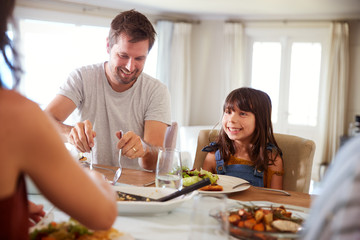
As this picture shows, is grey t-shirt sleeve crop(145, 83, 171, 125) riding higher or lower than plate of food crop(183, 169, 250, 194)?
higher

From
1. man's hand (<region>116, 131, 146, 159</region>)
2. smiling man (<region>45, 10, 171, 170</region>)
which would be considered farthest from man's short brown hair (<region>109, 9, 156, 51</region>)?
man's hand (<region>116, 131, 146, 159</region>)

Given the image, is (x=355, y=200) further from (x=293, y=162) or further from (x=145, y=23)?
(x=145, y=23)

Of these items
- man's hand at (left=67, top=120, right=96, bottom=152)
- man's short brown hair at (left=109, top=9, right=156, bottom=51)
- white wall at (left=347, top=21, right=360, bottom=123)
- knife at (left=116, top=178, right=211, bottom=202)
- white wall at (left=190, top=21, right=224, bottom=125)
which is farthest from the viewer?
white wall at (left=190, top=21, right=224, bottom=125)

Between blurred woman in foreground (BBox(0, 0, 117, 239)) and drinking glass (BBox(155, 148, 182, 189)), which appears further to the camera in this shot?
drinking glass (BBox(155, 148, 182, 189))

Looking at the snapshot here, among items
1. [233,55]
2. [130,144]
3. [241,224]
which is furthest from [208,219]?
[233,55]

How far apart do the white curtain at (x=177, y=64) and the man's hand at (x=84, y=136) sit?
4.90m

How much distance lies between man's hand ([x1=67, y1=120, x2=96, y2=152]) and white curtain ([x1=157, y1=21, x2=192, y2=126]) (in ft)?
16.1

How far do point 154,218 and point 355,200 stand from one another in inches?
27.8

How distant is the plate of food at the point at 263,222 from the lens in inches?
35.8

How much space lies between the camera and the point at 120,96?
94.1 inches

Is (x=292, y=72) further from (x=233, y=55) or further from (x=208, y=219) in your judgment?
(x=208, y=219)

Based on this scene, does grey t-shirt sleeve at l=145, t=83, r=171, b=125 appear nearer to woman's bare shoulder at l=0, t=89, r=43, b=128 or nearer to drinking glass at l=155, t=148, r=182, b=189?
drinking glass at l=155, t=148, r=182, b=189

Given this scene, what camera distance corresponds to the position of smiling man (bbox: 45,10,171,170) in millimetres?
2230

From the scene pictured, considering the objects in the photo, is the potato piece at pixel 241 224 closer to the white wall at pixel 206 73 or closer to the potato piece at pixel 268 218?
the potato piece at pixel 268 218
